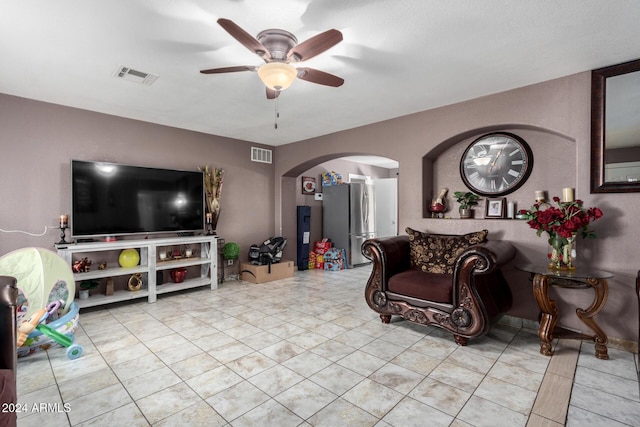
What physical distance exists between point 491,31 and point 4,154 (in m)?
4.83

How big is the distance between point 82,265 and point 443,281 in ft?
13.3

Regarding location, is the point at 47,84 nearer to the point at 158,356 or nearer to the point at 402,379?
the point at 158,356

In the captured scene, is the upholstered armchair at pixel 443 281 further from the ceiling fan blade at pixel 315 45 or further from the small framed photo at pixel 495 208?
the ceiling fan blade at pixel 315 45

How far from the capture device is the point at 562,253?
106 inches

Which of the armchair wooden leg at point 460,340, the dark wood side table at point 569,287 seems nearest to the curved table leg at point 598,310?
the dark wood side table at point 569,287

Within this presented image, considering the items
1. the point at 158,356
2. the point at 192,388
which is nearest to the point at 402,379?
the point at 192,388

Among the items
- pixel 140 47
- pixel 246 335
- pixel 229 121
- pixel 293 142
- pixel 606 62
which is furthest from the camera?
pixel 293 142

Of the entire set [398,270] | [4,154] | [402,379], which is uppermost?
[4,154]

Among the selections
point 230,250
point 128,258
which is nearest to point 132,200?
point 128,258

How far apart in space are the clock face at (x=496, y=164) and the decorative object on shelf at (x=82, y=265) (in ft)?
15.3

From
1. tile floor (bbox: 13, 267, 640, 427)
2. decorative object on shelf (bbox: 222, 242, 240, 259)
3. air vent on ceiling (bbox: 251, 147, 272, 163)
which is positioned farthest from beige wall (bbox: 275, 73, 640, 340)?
decorative object on shelf (bbox: 222, 242, 240, 259)

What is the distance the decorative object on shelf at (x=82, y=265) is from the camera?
366 cm

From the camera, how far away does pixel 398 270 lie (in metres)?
3.32

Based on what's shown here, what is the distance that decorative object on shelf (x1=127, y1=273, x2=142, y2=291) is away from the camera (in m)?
4.11
